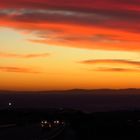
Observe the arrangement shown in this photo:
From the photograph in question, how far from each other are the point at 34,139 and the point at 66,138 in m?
5.15

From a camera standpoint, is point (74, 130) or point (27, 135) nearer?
point (27, 135)

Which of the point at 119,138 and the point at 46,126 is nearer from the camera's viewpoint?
the point at 119,138

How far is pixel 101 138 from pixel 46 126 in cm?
2485

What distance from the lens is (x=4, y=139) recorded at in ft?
179

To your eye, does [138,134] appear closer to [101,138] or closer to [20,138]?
[101,138]

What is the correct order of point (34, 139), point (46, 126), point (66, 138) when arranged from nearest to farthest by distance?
point (34, 139)
point (66, 138)
point (46, 126)

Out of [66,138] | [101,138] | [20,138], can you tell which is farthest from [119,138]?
[20,138]

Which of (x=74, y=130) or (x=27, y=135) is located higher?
(x=27, y=135)

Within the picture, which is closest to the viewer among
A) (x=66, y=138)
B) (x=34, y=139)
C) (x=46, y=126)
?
(x=34, y=139)

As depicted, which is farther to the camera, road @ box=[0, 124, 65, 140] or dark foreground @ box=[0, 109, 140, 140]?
dark foreground @ box=[0, 109, 140, 140]

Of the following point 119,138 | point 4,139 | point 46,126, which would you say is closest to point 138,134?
point 119,138

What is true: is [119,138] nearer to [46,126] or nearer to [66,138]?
[66,138]

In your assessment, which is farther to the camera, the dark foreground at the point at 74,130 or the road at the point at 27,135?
the dark foreground at the point at 74,130

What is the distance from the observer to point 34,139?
53.9m
